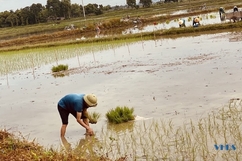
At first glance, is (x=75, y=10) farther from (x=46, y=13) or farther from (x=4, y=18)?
(x=4, y=18)

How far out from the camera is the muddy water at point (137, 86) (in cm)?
582

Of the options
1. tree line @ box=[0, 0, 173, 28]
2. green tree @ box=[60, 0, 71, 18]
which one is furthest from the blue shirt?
green tree @ box=[60, 0, 71, 18]

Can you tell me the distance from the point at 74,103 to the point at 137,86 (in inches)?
124

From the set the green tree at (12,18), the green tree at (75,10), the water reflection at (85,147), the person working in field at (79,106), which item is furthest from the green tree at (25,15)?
the water reflection at (85,147)

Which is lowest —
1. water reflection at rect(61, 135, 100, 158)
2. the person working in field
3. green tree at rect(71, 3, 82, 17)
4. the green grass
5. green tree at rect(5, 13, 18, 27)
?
water reflection at rect(61, 135, 100, 158)

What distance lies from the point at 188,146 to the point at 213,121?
2.78 ft

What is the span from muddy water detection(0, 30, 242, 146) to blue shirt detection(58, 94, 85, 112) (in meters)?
0.47

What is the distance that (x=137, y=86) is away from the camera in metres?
8.03

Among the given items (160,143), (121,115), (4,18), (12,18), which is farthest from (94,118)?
(4,18)

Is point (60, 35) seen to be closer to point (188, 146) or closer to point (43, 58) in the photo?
point (43, 58)

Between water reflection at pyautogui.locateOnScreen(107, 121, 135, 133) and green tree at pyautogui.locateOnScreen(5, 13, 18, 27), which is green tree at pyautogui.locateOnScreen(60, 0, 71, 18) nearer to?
green tree at pyautogui.locateOnScreen(5, 13, 18, 27)

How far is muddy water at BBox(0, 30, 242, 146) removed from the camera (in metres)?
5.82

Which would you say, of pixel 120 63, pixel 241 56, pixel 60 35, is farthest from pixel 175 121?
pixel 60 35

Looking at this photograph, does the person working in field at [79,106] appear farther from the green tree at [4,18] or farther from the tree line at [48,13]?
the green tree at [4,18]
